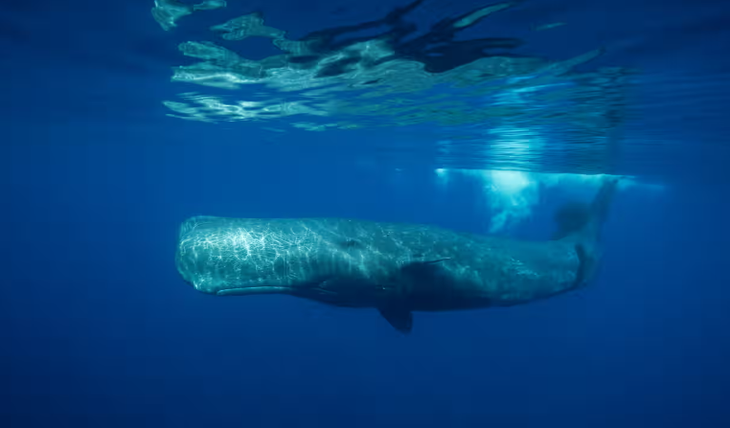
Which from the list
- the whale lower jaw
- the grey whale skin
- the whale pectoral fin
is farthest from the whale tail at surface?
the whale lower jaw

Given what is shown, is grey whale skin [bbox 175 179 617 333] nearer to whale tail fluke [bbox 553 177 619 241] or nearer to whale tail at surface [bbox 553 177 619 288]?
whale tail at surface [bbox 553 177 619 288]

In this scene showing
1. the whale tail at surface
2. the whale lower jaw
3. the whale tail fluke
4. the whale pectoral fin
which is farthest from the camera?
the whale tail fluke

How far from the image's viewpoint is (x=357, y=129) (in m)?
25.0

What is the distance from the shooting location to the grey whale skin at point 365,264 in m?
7.17

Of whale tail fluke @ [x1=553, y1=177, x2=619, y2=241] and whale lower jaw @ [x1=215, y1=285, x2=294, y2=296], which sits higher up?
whale tail fluke @ [x1=553, y1=177, x2=619, y2=241]

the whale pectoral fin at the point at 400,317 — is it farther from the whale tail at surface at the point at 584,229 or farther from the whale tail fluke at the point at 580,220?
the whale tail fluke at the point at 580,220

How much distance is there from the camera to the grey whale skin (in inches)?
282

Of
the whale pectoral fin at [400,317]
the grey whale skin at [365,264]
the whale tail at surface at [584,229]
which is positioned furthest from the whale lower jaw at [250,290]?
the whale tail at surface at [584,229]

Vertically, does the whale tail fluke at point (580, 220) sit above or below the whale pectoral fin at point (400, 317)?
above

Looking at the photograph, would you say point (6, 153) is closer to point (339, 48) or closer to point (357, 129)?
point (357, 129)

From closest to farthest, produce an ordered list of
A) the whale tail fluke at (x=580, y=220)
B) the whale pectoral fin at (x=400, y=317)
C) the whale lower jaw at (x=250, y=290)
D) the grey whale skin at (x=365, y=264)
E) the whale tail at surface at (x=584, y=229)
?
the whale lower jaw at (x=250, y=290)
the grey whale skin at (x=365, y=264)
the whale pectoral fin at (x=400, y=317)
the whale tail at surface at (x=584, y=229)
the whale tail fluke at (x=580, y=220)

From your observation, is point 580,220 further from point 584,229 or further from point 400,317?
point 400,317

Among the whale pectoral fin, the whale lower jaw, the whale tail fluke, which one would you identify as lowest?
the whale pectoral fin

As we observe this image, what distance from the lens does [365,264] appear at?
8039 mm
